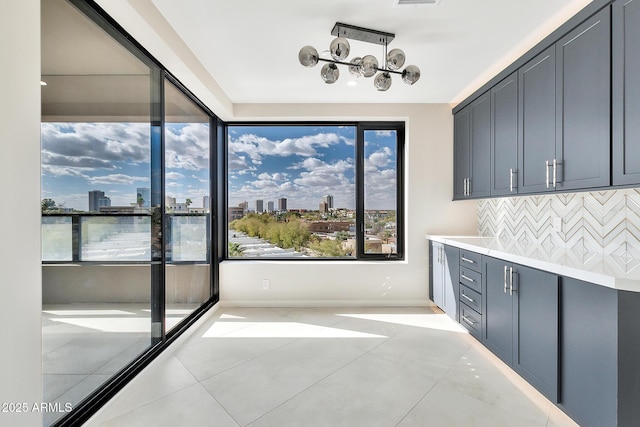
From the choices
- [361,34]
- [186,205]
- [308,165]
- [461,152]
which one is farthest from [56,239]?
[461,152]

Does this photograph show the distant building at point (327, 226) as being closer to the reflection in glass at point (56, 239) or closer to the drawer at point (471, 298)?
the drawer at point (471, 298)

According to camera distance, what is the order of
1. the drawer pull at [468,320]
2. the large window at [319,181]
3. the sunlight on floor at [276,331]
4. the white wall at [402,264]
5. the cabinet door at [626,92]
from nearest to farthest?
the cabinet door at [626,92] < the drawer pull at [468,320] < the sunlight on floor at [276,331] < the white wall at [402,264] < the large window at [319,181]

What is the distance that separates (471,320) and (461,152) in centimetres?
186

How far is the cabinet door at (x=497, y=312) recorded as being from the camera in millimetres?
2305

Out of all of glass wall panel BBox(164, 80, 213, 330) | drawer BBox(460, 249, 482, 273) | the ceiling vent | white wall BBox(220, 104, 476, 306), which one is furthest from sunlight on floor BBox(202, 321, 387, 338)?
the ceiling vent

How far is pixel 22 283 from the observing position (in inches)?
48.9

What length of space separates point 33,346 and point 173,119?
6.58ft

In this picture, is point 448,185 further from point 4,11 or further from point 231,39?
point 4,11

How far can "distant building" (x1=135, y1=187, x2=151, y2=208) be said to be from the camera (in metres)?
2.17

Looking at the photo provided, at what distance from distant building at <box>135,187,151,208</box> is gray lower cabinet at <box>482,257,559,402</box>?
2688mm

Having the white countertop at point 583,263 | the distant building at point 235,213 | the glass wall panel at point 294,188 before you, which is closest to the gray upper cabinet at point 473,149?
the white countertop at point 583,263

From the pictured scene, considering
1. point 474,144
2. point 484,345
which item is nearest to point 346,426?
point 484,345

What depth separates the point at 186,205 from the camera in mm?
3014

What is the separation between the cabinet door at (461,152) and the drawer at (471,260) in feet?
2.73
